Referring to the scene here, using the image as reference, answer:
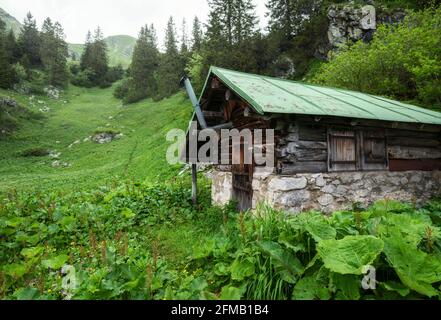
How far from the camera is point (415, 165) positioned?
873 cm

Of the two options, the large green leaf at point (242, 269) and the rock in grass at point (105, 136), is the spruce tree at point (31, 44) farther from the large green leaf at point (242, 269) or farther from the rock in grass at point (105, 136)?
the large green leaf at point (242, 269)

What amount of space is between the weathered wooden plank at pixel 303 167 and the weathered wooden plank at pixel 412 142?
280cm

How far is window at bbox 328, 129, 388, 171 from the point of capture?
7.10m

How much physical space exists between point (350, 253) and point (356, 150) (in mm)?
5144

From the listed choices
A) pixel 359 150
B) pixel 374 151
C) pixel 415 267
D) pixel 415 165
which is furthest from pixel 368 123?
pixel 415 267

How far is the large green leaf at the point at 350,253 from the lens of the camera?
282cm

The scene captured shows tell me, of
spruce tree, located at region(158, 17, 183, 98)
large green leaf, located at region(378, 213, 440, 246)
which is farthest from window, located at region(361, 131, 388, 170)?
spruce tree, located at region(158, 17, 183, 98)

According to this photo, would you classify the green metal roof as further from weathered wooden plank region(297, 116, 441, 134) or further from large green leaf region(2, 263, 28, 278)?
large green leaf region(2, 263, 28, 278)

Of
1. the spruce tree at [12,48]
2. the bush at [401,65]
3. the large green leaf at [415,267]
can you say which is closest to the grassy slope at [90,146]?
the bush at [401,65]

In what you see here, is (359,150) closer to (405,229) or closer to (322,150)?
(322,150)

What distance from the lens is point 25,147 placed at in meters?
27.6

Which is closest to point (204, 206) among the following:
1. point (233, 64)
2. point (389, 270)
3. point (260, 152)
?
point (260, 152)

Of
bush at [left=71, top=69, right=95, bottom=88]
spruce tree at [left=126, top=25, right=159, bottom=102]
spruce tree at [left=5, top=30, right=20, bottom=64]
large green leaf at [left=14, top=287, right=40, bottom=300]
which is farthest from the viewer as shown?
bush at [left=71, top=69, right=95, bottom=88]

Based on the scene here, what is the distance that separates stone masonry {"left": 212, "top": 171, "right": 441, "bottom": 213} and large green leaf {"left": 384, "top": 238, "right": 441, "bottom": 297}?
10.2 ft
